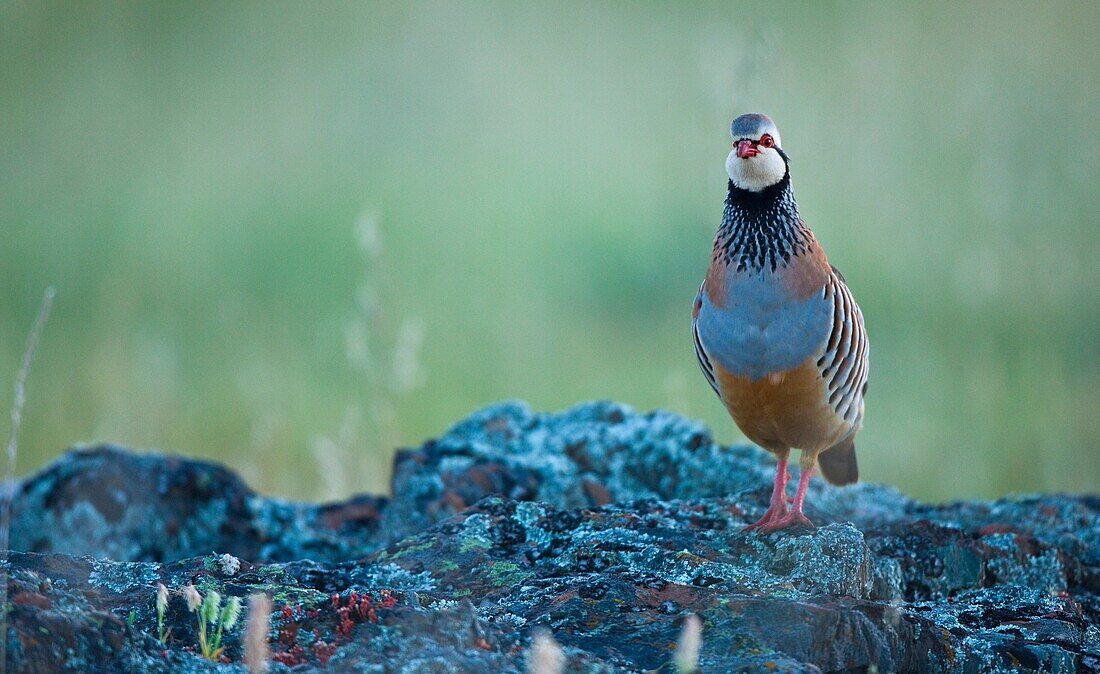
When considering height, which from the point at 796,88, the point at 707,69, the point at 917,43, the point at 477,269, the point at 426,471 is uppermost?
the point at 917,43

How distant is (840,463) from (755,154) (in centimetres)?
160

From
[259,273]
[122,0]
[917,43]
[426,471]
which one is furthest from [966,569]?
[122,0]

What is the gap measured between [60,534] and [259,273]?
7.00 metres

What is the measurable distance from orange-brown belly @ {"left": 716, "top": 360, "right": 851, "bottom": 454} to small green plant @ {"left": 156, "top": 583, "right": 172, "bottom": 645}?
261 cm

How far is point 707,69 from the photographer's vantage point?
858 centimetres

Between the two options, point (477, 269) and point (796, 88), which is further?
point (796, 88)

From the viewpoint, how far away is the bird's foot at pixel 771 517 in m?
4.80

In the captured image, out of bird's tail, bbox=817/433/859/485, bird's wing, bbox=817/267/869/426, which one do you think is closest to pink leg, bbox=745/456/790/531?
bird's wing, bbox=817/267/869/426

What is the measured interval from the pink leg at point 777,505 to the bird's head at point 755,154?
3.98 feet

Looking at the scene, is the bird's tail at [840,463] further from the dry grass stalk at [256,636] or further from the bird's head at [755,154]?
the dry grass stalk at [256,636]

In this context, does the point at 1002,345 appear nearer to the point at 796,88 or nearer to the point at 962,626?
the point at 796,88

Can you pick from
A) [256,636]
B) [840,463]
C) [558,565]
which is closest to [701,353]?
[840,463]

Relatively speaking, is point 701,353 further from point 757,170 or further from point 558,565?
point 558,565

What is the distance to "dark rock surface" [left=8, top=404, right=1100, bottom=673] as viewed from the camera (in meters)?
3.41
